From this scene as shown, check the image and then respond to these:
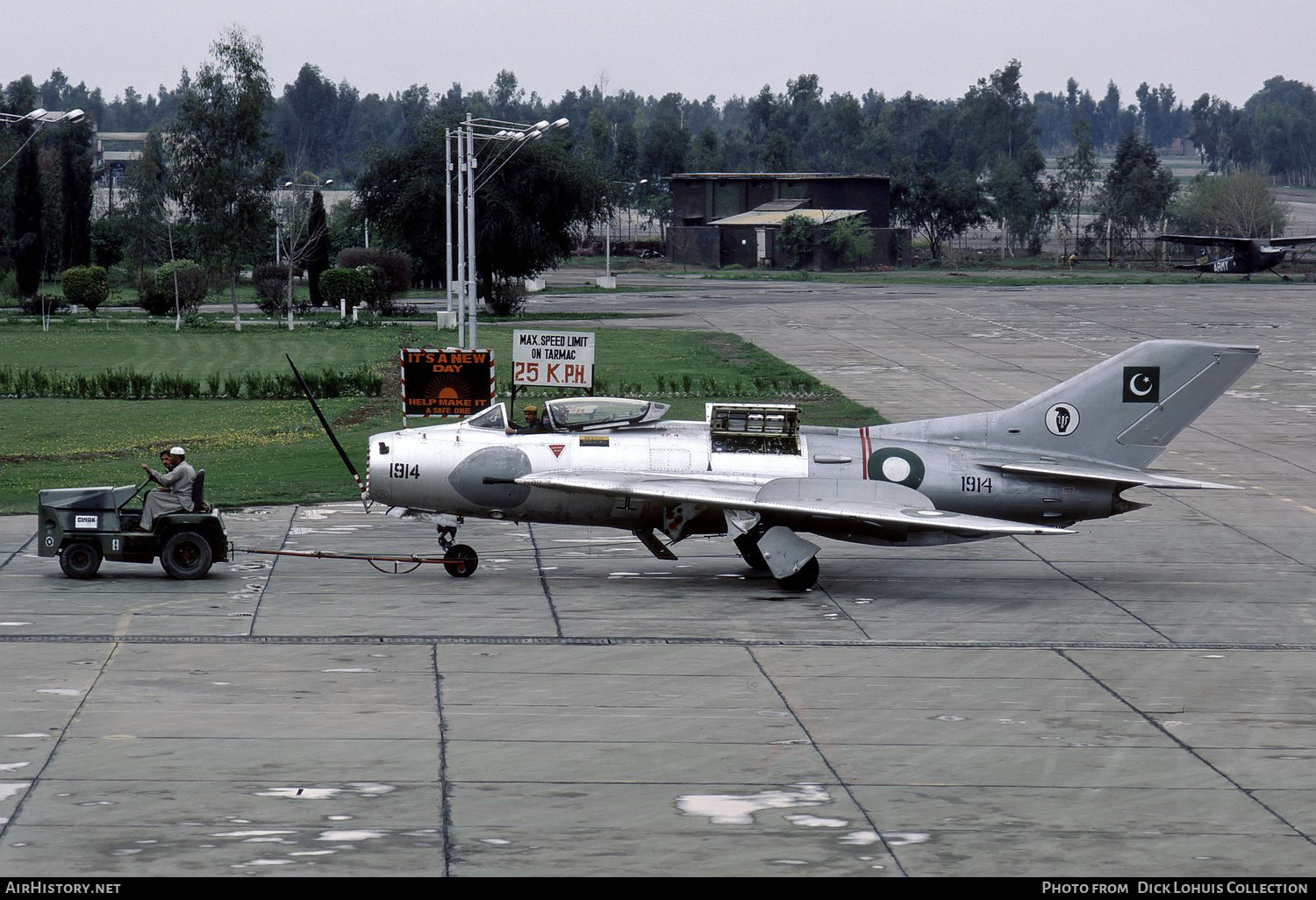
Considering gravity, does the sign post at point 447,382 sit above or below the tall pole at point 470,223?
below

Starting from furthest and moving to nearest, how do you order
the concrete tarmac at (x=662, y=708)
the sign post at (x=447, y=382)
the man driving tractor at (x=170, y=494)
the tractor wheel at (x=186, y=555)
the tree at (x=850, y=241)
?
the tree at (x=850, y=241) → the sign post at (x=447, y=382) → the tractor wheel at (x=186, y=555) → the man driving tractor at (x=170, y=494) → the concrete tarmac at (x=662, y=708)

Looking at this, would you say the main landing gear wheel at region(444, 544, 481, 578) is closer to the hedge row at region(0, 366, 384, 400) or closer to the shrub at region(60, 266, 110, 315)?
the hedge row at region(0, 366, 384, 400)

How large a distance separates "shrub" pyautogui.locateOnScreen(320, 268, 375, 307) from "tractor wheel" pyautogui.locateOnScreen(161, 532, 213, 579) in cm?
6186

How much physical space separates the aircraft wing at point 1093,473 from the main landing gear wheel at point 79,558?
41.8 ft

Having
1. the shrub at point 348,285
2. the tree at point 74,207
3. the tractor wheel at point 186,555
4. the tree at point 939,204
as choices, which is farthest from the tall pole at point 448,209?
the tree at point 939,204

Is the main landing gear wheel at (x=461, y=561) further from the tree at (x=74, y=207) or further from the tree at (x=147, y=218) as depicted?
the tree at (x=147, y=218)

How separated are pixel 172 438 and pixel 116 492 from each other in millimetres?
16014

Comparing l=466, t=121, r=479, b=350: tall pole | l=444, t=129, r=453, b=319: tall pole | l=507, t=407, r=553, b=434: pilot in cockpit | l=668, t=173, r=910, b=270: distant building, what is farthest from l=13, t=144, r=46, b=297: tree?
l=507, t=407, r=553, b=434: pilot in cockpit

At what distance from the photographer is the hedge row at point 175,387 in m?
46.4

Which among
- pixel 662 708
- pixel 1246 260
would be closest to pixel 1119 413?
pixel 662 708

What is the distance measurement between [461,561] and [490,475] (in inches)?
52.3

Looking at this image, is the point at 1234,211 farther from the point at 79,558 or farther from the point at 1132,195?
the point at 79,558

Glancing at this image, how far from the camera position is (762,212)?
5714 inches

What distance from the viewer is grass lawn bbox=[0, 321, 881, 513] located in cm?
3128
